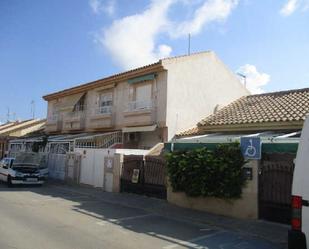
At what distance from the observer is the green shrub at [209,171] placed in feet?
39.1

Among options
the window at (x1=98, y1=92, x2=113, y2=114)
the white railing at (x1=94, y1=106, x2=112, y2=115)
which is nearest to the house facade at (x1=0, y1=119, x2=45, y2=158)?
the white railing at (x1=94, y1=106, x2=112, y2=115)

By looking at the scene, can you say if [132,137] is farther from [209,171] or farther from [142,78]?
[209,171]

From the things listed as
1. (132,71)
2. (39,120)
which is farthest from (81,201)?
(39,120)

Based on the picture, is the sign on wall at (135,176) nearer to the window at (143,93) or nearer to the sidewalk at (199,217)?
the sidewalk at (199,217)

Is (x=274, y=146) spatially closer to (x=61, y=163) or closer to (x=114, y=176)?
(x=114, y=176)

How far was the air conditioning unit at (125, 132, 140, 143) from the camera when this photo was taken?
23.0 m

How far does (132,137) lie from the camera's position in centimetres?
2314

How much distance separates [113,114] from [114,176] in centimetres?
698

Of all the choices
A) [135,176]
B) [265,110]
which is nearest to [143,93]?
[135,176]

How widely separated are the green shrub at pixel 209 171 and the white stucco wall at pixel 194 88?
21.9 ft

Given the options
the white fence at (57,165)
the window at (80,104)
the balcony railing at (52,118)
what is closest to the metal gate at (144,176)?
the white fence at (57,165)

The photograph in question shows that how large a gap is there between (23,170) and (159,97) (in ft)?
27.4

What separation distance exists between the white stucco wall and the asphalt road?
835 centimetres

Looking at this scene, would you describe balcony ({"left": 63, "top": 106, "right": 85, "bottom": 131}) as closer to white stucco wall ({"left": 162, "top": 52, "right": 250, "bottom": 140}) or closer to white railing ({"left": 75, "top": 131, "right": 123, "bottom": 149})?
white railing ({"left": 75, "top": 131, "right": 123, "bottom": 149})
